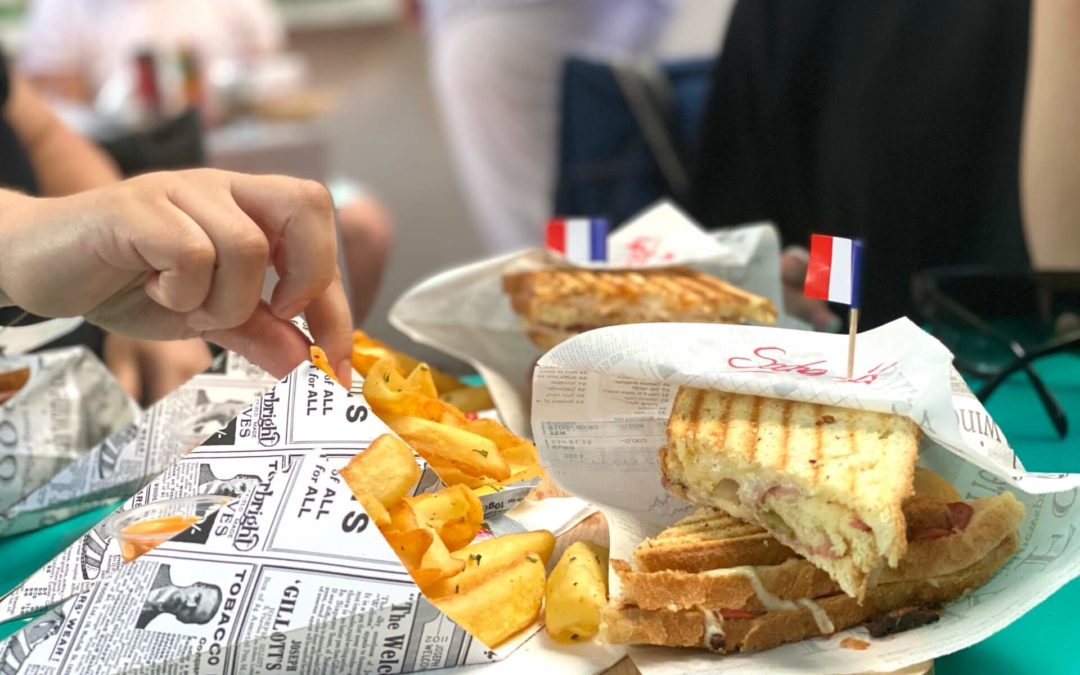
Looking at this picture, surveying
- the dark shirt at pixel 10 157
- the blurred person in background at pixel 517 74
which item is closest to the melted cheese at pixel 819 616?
the dark shirt at pixel 10 157

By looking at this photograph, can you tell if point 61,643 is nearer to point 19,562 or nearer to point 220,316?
point 220,316

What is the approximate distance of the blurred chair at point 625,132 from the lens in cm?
318

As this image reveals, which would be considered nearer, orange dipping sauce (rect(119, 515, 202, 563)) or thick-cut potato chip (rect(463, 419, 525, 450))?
orange dipping sauce (rect(119, 515, 202, 563))

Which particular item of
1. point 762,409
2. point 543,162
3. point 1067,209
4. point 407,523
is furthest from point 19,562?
point 543,162

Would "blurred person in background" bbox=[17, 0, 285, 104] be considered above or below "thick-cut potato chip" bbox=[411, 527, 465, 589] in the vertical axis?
above

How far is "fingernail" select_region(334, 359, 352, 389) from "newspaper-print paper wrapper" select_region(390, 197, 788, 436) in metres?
0.54

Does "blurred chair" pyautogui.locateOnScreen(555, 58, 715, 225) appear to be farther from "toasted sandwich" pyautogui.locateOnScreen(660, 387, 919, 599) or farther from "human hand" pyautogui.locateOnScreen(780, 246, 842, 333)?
"toasted sandwich" pyautogui.locateOnScreen(660, 387, 919, 599)

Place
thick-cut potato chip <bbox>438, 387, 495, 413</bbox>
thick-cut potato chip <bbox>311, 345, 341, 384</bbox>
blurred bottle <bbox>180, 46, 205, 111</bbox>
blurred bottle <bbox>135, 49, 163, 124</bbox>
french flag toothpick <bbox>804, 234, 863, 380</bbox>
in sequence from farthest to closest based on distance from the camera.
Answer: blurred bottle <bbox>180, 46, 205, 111</bbox>, blurred bottle <bbox>135, 49, 163, 124</bbox>, thick-cut potato chip <bbox>438, 387, 495, 413</bbox>, thick-cut potato chip <bbox>311, 345, 341, 384</bbox>, french flag toothpick <bbox>804, 234, 863, 380</bbox>

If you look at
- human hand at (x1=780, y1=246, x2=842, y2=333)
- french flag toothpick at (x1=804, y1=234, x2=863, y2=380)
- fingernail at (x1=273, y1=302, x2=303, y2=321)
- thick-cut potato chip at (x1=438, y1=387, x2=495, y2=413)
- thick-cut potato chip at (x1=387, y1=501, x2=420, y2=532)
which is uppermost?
french flag toothpick at (x1=804, y1=234, x2=863, y2=380)

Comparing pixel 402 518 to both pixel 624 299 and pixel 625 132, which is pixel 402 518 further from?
pixel 625 132

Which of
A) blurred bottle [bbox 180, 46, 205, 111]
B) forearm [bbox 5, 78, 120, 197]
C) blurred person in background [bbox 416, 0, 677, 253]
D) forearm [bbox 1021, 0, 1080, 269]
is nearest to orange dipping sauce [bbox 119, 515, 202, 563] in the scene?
forearm [bbox 5, 78, 120, 197]

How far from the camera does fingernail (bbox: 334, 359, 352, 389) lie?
3.89 ft

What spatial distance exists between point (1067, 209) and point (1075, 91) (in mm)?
240

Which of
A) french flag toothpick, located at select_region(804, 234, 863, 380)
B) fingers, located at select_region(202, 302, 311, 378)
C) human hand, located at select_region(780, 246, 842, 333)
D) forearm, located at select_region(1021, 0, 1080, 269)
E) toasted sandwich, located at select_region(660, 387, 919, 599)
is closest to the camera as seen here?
toasted sandwich, located at select_region(660, 387, 919, 599)
